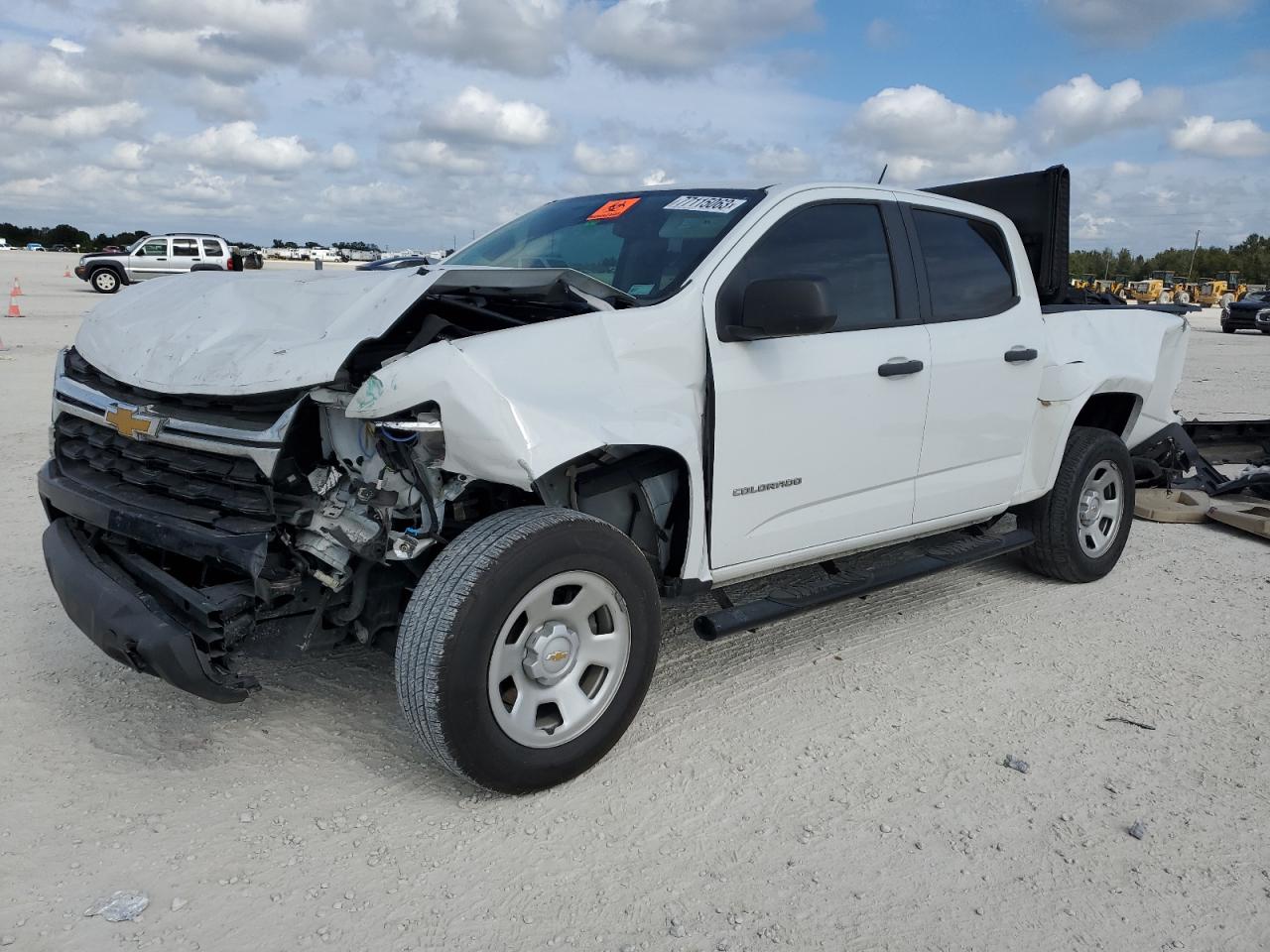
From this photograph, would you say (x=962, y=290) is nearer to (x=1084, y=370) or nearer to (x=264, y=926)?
(x=1084, y=370)

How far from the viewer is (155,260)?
2986 centimetres

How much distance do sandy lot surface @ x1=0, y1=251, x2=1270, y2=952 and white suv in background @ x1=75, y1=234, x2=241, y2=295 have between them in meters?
28.3

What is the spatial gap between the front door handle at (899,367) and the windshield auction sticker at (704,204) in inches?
33.1

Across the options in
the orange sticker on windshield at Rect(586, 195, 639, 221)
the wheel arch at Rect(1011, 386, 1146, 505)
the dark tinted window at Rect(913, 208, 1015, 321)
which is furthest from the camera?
the wheel arch at Rect(1011, 386, 1146, 505)

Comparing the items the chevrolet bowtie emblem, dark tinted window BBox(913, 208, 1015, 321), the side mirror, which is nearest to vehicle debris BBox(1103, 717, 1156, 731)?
dark tinted window BBox(913, 208, 1015, 321)

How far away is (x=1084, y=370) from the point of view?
Answer: 16.5 ft

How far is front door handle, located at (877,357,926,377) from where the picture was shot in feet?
12.9

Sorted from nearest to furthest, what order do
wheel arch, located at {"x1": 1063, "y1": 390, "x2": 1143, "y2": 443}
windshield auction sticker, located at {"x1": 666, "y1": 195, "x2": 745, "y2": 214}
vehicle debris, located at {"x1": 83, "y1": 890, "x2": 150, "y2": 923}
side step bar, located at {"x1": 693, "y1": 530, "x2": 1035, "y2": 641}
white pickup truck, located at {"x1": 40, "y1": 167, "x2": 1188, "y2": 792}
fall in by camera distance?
vehicle debris, located at {"x1": 83, "y1": 890, "x2": 150, "y2": 923} → white pickup truck, located at {"x1": 40, "y1": 167, "x2": 1188, "y2": 792} → side step bar, located at {"x1": 693, "y1": 530, "x2": 1035, "y2": 641} → windshield auction sticker, located at {"x1": 666, "y1": 195, "x2": 745, "y2": 214} → wheel arch, located at {"x1": 1063, "y1": 390, "x2": 1143, "y2": 443}

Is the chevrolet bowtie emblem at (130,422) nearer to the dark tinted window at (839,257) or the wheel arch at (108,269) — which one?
the dark tinted window at (839,257)

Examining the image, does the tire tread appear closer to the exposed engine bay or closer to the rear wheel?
the exposed engine bay

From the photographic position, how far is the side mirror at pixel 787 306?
128 inches

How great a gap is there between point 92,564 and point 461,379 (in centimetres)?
148

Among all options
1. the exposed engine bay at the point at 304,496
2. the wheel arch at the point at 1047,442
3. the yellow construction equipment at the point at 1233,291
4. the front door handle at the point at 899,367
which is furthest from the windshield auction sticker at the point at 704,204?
the yellow construction equipment at the point at 1233,291

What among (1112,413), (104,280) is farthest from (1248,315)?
(104,280)
